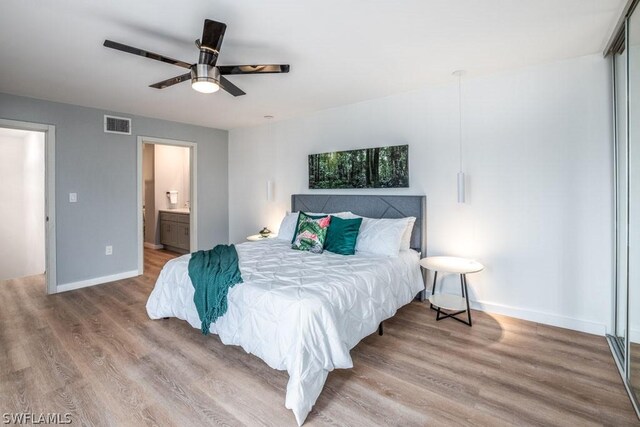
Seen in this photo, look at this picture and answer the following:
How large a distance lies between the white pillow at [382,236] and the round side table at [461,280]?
34cm

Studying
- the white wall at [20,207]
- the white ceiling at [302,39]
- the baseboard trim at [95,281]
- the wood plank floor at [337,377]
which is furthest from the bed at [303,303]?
the white wall at [20,207]

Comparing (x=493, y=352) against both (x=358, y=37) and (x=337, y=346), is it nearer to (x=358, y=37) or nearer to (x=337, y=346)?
(x=337, y=346)

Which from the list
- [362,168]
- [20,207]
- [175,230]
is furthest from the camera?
[175,230]

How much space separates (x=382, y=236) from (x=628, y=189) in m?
1.87

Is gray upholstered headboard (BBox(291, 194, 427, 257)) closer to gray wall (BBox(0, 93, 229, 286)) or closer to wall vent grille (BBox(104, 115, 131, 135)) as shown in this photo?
gray wall (BBox(0, 93, 229, 286))

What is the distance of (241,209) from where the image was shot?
570cm

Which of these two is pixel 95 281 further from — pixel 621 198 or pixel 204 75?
pixel 621 198

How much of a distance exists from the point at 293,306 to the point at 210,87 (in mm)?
1689

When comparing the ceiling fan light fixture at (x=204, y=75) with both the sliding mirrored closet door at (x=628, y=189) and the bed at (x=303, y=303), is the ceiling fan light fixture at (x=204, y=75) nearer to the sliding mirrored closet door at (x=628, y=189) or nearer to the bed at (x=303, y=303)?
the bed at (x=303, y=303)

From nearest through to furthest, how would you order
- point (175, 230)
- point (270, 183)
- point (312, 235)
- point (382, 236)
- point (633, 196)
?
point (633, 196) < point (382, 236) < point (312, 235) < point (270, 183) < point (175, 230)

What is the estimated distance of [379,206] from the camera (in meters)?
3.77

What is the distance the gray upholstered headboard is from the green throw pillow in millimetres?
491

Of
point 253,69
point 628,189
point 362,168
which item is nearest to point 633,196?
point 628,189

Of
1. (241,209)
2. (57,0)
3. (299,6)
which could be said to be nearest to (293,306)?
(299,6)
